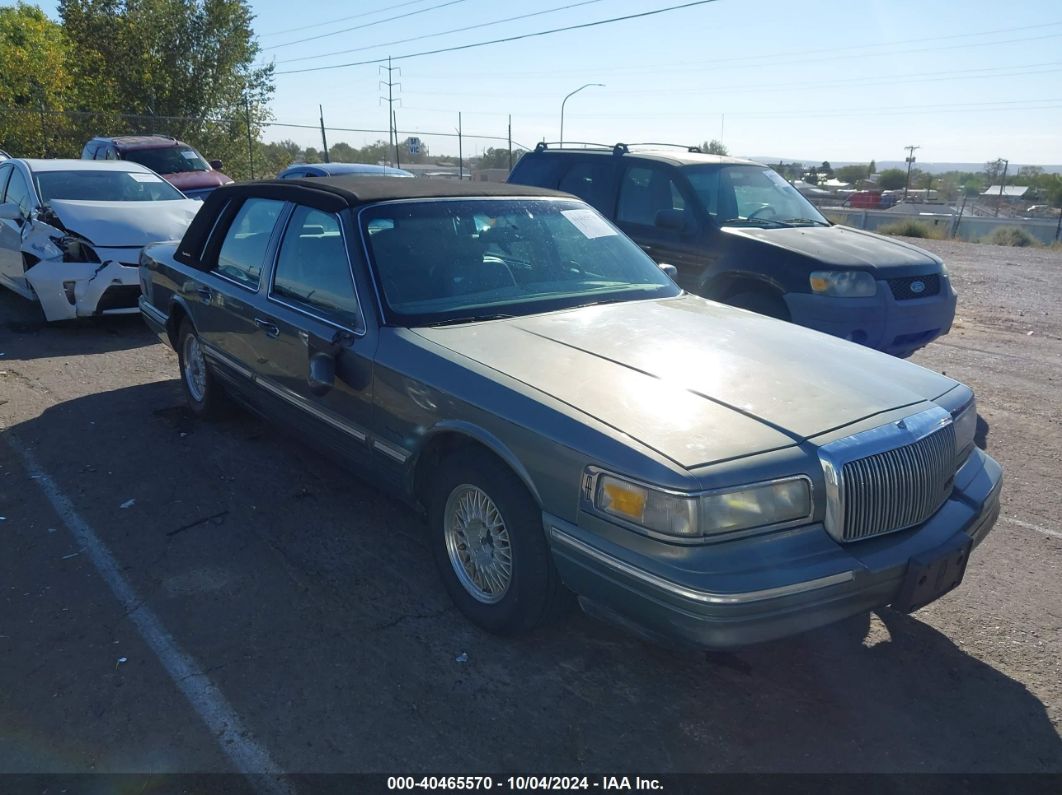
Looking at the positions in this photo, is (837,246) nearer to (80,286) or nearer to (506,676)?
(506,676)

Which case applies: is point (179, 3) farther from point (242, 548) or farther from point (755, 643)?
point (755, 643)

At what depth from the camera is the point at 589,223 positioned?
4816mm

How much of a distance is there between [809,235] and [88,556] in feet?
18.9

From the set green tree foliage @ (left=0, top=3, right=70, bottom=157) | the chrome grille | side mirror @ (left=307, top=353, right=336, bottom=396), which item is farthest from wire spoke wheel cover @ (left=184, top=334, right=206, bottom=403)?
green tree foliage @ (left=0, top=3, right=70, bottom=157)

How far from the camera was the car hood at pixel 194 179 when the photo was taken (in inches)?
632

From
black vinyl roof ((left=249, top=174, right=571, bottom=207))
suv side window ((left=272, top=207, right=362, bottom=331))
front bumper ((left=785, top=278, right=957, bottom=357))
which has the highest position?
black vinyl roof ((left=249, top=174, right=571, bottom=207))

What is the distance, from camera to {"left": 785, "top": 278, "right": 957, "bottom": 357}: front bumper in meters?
6.33

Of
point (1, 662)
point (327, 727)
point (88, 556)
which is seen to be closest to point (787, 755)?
point (327, 727)

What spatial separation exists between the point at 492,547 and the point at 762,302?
13.6 ft

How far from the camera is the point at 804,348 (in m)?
3.78

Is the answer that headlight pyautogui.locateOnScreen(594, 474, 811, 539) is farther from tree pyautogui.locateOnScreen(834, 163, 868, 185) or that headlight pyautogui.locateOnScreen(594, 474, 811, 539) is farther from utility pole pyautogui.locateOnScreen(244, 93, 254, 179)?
tree pyautogui.locateOnScreen(834, 163, 868, 185)

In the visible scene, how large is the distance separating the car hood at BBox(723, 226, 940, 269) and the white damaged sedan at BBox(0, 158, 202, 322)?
5662 mm

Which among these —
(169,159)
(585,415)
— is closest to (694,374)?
(585,415)

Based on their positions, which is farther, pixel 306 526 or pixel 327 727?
pixel 306 526
